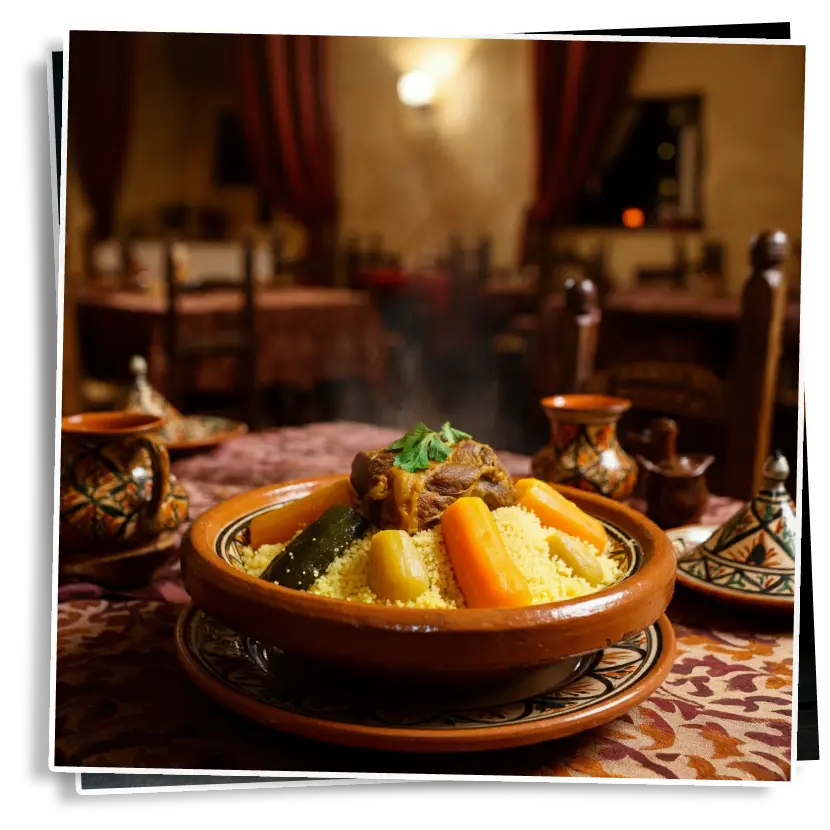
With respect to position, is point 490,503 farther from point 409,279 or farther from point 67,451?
point 409,279

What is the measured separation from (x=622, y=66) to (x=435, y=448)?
225 inches

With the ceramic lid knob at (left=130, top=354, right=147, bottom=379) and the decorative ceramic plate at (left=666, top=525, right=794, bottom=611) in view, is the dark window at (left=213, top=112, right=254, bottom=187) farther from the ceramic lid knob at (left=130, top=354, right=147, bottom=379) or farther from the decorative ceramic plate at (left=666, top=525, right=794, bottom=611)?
the decorative ceramic plate at (left=666, top=525, right=794, bottom=611)

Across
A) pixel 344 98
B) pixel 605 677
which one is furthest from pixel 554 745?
pixel 344 98

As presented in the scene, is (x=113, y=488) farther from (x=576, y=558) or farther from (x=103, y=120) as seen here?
(x=103, y=120)

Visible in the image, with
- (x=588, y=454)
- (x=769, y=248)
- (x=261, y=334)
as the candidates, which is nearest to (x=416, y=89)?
(x=261, y=334)

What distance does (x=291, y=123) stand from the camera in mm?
6160

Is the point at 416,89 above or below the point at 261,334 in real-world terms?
above

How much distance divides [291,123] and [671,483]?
5.62 metres

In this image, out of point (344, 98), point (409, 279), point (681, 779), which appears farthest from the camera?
point (344, 98)

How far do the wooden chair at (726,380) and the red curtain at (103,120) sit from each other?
193 inches

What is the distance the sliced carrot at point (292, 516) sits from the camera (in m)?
0.81

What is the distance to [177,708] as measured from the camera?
2.31 feet

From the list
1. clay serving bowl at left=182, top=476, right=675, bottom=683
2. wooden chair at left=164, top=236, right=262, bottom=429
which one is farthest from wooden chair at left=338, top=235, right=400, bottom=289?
clay serving bowl at left=182, top=476, right=675, bottom=683

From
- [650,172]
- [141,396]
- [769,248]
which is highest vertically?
[650,172]
